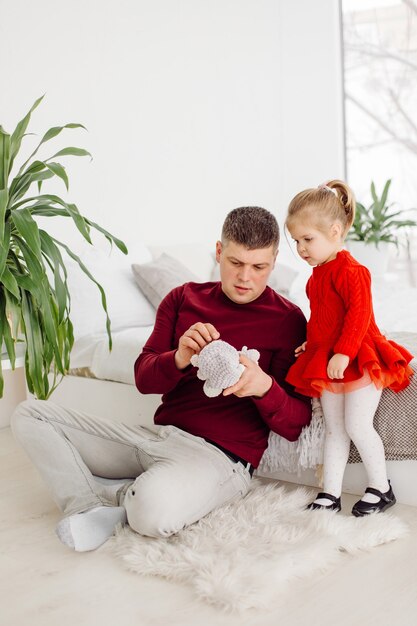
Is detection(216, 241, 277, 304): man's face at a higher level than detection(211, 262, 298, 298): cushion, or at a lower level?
higher

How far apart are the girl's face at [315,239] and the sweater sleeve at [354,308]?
0.09 metres

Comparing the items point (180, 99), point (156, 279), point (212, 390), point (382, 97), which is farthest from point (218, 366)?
point (382, 97)

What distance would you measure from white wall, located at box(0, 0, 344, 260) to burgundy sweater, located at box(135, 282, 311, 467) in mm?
1418

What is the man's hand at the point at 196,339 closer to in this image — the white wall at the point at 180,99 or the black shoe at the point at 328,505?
the black shoe at the point at 328,505

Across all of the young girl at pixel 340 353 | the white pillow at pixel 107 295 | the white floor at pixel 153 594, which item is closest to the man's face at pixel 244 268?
the young girl at pixel 340 353

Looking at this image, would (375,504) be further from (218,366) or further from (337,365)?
(218,366)

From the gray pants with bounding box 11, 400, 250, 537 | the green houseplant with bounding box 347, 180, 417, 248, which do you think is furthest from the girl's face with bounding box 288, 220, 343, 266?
the green houseplant with bounding box 347, 180, 417, 248

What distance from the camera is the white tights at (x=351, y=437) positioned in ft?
6.91

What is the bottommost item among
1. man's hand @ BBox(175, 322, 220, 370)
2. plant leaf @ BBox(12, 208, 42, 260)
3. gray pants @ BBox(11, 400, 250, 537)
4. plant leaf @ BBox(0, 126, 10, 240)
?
gray pants @ BBox(11, 400, 250, 537)

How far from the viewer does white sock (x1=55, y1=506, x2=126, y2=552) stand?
1902mm

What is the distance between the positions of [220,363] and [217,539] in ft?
1.50

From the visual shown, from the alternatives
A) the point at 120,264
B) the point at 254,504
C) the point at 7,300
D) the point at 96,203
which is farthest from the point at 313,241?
the point at 96,203

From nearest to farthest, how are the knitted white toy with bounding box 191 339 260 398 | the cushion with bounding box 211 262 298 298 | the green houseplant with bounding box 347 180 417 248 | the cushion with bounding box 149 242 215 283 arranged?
1. the knitted white toy with bounding box 191 339 260 398
2. the cushion with bounding box 211 262 298 298
3. the cushion with bounding box 149 242 215 283
4. the green houseplant with bounding box 347 180 417 248

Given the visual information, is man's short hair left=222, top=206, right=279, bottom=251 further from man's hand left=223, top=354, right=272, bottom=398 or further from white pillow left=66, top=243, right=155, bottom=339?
white pillow left=66, top=243, right=155, bottom=339
